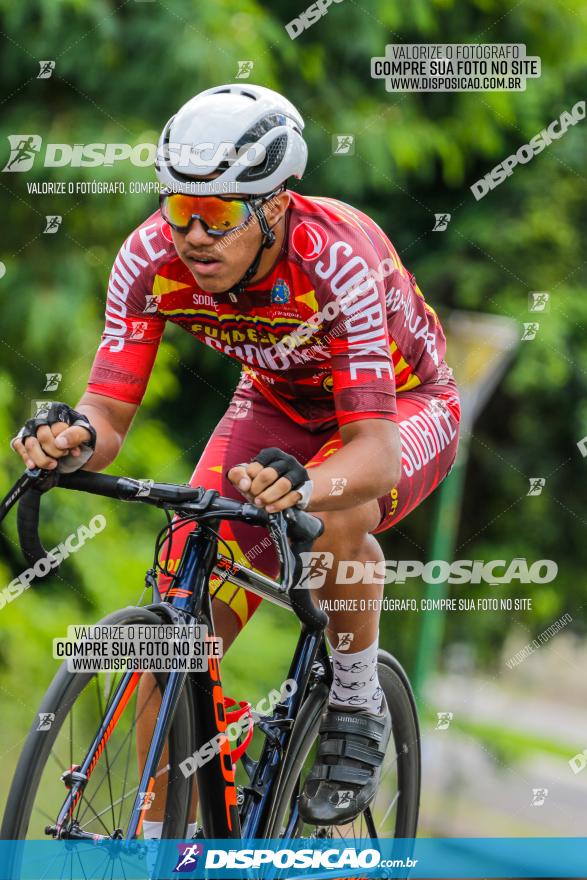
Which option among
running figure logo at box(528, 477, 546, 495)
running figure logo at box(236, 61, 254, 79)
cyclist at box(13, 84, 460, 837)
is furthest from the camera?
running figure logo at box(528, 477, 546, 495)

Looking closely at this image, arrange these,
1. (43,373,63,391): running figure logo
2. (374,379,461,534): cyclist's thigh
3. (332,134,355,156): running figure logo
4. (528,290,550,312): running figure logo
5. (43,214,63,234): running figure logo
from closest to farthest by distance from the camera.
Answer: (374,379,461,534): cyclist's thigh < (43,373,63,391): running figure logo < (43,214,63,234): running figure logo < (332,134,355,156): running figure logo < (528,290,550,312): running figure logo

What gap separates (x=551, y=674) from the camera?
1745 centimetres

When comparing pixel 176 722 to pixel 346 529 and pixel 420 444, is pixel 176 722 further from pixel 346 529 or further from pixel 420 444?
pixel 420 444

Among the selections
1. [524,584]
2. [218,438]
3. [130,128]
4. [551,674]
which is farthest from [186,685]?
[551,674]

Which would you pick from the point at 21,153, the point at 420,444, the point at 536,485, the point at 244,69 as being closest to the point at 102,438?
the point at 420,444

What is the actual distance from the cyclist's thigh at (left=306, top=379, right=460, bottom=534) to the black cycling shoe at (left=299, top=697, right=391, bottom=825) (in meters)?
0.50

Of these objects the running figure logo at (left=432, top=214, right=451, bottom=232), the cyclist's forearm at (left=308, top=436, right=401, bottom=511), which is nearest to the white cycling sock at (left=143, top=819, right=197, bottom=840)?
the cyclist's forearm at (left=308, top=436, right=401, bottom=511)

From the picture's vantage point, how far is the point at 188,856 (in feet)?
9.66

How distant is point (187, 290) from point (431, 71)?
363 centimetres

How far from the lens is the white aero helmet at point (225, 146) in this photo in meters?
2.90

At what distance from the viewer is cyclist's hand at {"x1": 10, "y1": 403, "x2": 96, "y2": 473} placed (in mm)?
2731

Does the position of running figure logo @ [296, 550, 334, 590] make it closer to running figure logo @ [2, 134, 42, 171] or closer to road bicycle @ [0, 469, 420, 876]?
road bicycle @ [0, 469, 420, 876]

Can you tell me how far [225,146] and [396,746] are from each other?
1756 millimetres

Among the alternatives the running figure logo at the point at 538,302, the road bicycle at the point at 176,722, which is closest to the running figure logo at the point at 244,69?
the running figure logo at the point at 538,302
